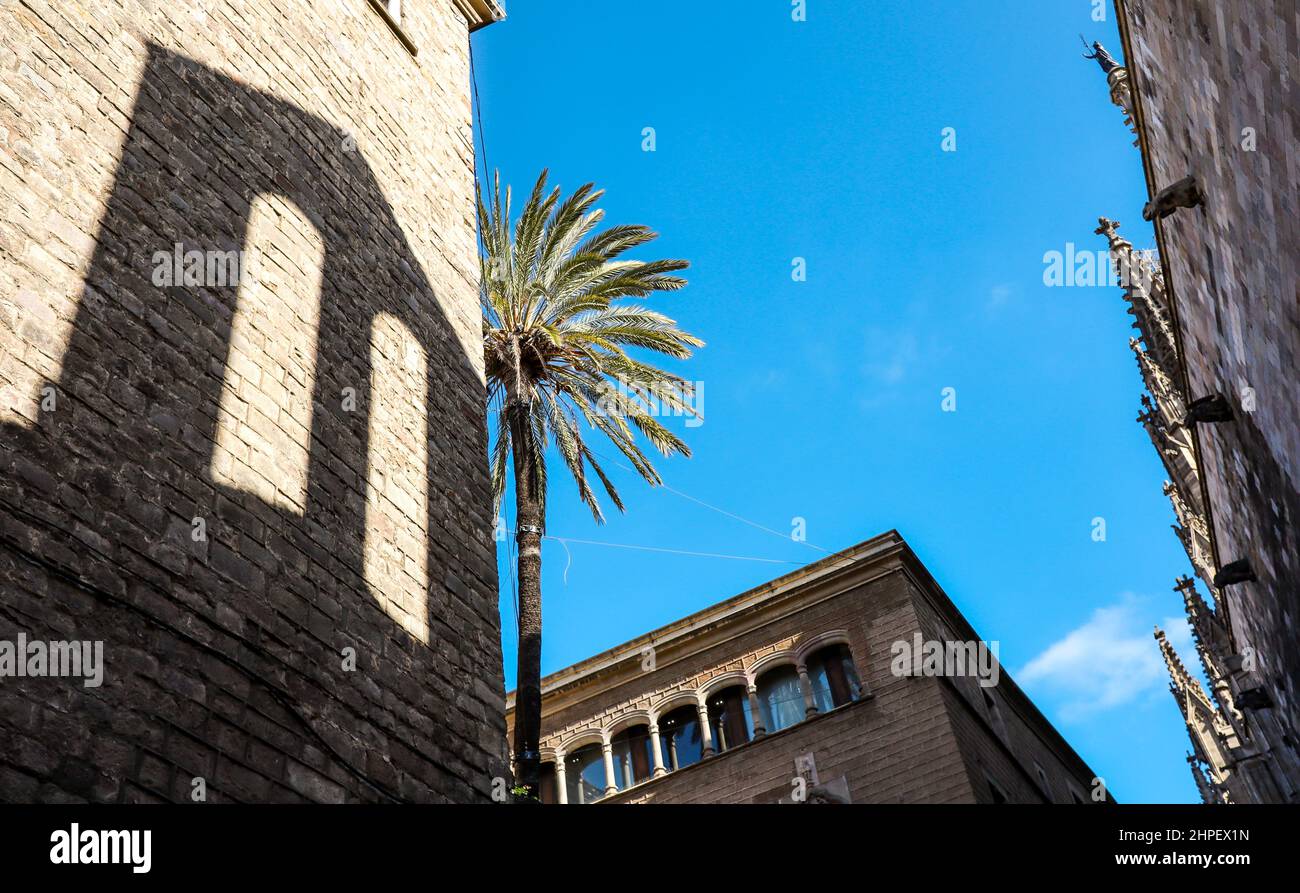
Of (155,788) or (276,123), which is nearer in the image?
(155,788)

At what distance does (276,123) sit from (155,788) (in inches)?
221

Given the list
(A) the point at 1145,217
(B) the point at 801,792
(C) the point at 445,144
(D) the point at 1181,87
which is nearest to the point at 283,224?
(C) the point at 445,144

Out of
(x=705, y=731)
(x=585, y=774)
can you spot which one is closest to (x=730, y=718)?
(x=705, y=731)

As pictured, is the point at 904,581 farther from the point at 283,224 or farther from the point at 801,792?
the point at 283,224

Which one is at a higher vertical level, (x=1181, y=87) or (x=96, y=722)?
(x=1181, y=87)

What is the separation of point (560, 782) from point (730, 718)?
13.7 ft

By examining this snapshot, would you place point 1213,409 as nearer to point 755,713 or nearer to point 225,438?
point 225,438

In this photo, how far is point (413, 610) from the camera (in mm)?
8117

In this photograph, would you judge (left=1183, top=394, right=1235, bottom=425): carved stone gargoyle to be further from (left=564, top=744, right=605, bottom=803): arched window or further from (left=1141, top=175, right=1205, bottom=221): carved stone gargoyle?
(left=564, top=744, right=605, bottom=803): arched window

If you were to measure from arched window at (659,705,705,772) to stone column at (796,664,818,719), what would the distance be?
7.78 feet

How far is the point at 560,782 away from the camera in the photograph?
24.4 metres

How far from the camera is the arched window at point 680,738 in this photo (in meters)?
23.2

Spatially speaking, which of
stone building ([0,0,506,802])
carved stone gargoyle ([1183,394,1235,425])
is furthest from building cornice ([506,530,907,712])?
stone building ([0,0,506,802])

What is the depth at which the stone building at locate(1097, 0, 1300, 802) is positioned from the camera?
8.62 metres
